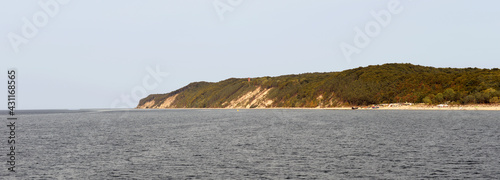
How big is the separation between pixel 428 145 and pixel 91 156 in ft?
159

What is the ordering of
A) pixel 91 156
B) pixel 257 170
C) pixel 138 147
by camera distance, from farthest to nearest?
pixel 138 147, pixel 91 156, pixel 257 170

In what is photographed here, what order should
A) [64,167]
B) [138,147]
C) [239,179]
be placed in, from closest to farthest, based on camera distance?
1. [239,179]
2. [64,167]
3. [138,147]

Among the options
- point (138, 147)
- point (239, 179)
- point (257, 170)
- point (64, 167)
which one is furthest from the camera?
point (138, 147)

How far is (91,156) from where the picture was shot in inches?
2023

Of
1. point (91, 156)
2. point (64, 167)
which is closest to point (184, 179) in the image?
point (64, 167)

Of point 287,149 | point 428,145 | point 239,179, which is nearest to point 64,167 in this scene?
point 239,179

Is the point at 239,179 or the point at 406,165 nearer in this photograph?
the point at 239,179

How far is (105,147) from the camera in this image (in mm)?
61531

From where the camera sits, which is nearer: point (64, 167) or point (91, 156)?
point (64, 167)

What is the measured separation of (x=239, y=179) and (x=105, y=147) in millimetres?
34188

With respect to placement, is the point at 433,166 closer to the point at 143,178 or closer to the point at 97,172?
the point at 143,178

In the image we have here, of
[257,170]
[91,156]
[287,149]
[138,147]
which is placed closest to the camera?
[257,170]

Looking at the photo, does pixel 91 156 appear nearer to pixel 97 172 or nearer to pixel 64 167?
pixel 64 167

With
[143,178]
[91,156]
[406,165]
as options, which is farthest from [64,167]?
[406,165]
